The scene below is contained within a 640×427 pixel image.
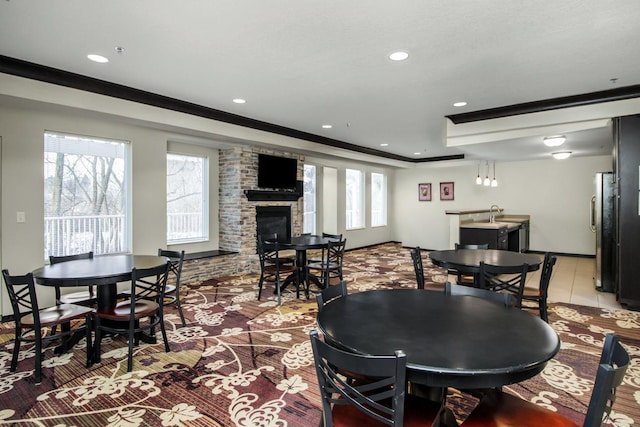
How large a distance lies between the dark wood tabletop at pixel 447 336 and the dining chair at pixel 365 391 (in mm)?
125

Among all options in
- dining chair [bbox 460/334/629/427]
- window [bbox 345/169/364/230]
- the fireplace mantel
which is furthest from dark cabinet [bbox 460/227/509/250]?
dining chair [bbox 460/334/629/427]

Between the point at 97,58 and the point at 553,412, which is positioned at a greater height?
the point at 97,58

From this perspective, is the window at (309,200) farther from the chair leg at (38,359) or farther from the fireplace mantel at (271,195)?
the chair leg at (38,359)

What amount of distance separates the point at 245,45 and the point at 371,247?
8.13 meters

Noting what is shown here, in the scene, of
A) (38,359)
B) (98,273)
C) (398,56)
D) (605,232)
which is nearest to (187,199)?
(98,273)

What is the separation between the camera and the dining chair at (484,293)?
7.16ft

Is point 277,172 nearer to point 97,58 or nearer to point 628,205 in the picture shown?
point 97,58

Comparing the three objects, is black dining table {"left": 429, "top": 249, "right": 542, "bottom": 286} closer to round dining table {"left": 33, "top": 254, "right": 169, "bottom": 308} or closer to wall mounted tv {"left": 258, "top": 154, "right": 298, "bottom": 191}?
round dining table {"left": 33, "top": 254, "right": 169, "bottom": 308}

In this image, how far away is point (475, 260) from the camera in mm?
3852

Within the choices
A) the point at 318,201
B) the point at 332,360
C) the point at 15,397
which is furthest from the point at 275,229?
the point at 332,360

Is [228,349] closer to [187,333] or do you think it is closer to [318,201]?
[187,333]

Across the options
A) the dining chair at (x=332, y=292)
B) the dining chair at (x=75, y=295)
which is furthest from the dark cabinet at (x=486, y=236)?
the dining chair at (x=75, y=295)

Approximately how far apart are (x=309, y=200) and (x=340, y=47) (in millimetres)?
5765

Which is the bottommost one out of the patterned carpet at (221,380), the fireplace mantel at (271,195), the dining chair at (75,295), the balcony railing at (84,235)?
the patterned carpet at (221,380)
